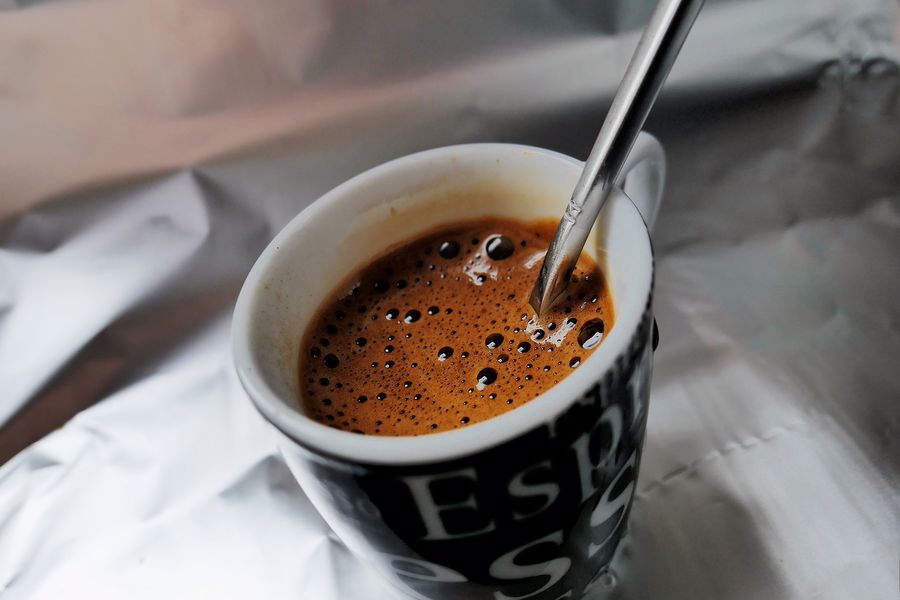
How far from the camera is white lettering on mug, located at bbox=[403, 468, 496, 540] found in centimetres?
28

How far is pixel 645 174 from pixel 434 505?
7.9 inches

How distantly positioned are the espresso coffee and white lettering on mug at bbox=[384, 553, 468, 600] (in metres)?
0.05

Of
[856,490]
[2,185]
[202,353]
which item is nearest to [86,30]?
[2,185]

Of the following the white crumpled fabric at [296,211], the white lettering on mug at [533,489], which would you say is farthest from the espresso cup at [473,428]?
the white crumpled fabric at [296,211]

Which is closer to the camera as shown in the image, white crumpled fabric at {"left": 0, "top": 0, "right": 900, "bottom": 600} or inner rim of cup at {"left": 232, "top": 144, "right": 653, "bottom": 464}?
inner rim of cup at {"left": 232, "top": 144, "right": 653, "bottom": 464}

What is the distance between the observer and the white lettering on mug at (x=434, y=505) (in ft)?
0.91

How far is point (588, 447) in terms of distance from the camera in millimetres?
297

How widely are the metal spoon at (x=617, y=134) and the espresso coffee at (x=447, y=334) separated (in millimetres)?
20

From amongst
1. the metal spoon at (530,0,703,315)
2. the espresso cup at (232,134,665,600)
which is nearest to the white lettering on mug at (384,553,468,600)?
the espresso cup at (232,134,665,600)

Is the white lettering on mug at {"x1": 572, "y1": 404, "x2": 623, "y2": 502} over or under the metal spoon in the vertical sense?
under

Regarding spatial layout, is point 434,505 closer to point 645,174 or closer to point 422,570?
point 422,570

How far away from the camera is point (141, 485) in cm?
54

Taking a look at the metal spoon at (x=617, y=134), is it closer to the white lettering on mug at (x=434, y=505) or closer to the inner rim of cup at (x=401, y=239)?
the inner rim of cup at (x=401, y=239)

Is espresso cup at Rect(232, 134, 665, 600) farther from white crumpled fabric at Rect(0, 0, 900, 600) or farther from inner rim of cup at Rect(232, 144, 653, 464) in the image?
white crumpled fabric at Rect(0, 0, 900, 600)
